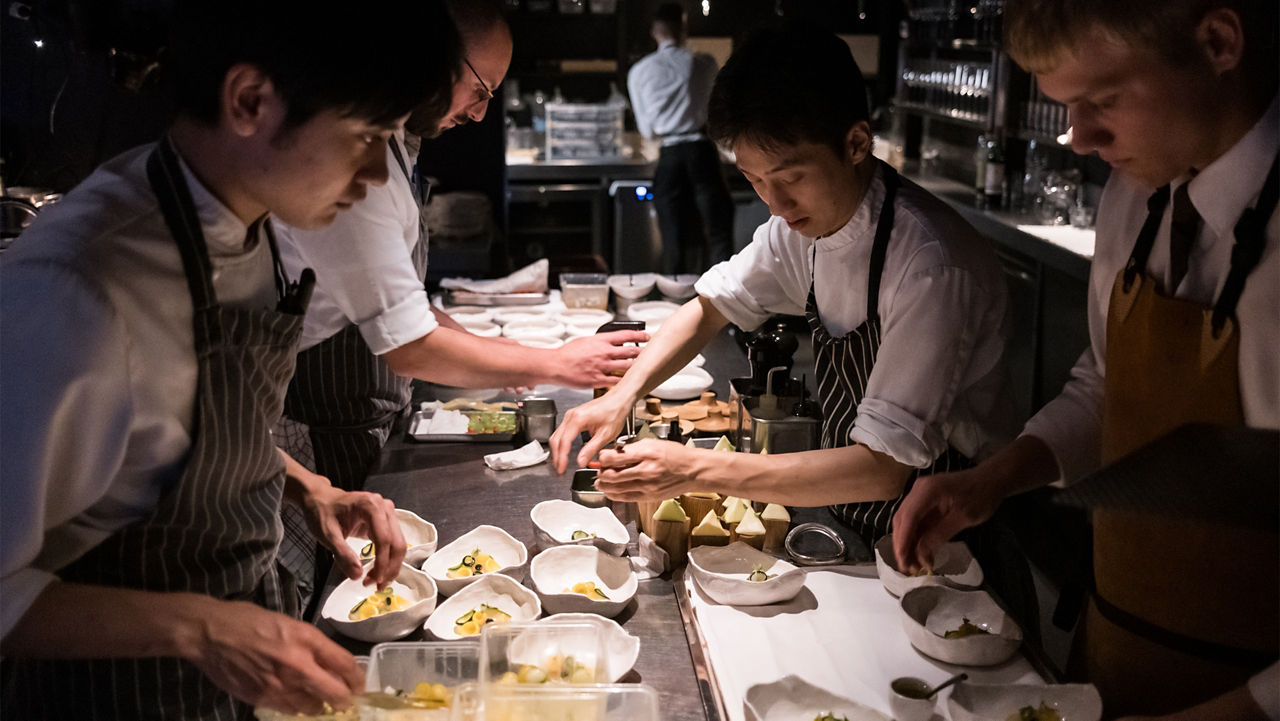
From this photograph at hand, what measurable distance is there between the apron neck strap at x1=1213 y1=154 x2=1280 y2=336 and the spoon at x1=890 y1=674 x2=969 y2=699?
577mm

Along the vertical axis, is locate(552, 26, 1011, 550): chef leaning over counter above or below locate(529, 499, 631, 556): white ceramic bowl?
above

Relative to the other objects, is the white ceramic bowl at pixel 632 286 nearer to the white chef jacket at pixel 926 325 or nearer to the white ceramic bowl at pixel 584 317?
the white ceramic bowl at pixel 584 317

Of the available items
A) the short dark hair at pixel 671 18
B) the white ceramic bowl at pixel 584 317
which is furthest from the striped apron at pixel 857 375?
the short dark hair at pixel 671 18

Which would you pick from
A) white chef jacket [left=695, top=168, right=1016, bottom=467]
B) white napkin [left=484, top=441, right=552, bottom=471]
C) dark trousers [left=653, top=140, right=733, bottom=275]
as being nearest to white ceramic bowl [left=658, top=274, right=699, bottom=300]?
white napkin [left=484, top=441, right=552, bottom=471]

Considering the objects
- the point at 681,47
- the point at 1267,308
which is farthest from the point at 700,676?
the point at 681,47

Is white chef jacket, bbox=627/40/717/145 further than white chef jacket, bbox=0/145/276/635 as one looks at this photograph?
Yes

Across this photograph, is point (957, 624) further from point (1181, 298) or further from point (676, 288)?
point (676, 288)

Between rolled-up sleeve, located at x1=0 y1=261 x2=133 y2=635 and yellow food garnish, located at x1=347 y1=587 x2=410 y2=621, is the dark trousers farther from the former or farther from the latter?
rolled-up sleeve, located at x1=0 y1=261 x2=133 y2=635

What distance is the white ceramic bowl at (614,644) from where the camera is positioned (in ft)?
4.79

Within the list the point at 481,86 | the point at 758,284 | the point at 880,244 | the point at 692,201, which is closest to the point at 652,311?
the point at 758,284

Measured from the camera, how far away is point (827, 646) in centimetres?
158

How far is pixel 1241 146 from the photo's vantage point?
1.26 meters

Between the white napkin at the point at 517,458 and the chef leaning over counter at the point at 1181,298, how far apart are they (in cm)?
129

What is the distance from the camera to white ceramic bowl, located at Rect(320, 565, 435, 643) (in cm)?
157
